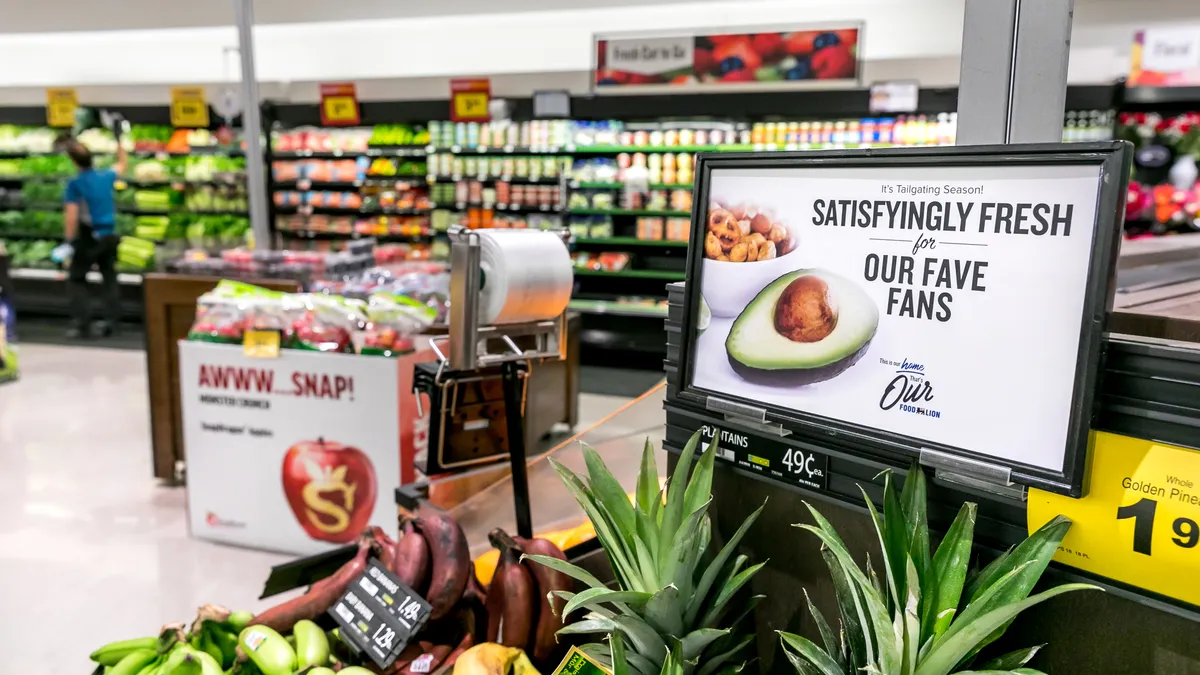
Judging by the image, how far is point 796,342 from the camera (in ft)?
4.00

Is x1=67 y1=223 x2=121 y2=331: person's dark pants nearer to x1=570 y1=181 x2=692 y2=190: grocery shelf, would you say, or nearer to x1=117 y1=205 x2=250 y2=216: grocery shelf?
x1=117 y1=205 x2=250 y2=216: grocery shelf

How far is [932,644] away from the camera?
0.98 meters

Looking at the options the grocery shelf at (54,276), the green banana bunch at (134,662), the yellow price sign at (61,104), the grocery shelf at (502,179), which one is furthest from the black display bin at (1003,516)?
the yellow price sign at (61,104)

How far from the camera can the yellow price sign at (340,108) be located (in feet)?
25.8

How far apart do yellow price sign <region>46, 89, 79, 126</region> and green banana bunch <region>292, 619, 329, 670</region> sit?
9.30 meters

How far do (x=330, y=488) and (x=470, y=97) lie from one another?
16.0 feet

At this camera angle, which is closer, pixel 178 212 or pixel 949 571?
pixel 949 571

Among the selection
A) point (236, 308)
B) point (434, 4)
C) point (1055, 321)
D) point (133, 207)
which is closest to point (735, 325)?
point (1055, 321)

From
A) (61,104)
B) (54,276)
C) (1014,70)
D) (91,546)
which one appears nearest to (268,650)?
(1014,70)

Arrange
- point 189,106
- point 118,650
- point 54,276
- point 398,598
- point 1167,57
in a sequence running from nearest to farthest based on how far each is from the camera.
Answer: point 398,598 → point 118,650 → point 1167,57 → point 189,106 → point 54,276

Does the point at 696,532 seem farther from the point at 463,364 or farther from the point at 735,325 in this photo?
the point at 463,364

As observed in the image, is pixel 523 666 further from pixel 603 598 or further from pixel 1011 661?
pixel 1011 661

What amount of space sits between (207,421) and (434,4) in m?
4.65

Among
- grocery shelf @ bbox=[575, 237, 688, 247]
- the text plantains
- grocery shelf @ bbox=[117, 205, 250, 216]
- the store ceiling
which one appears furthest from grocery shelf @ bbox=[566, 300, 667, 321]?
the text plantains
